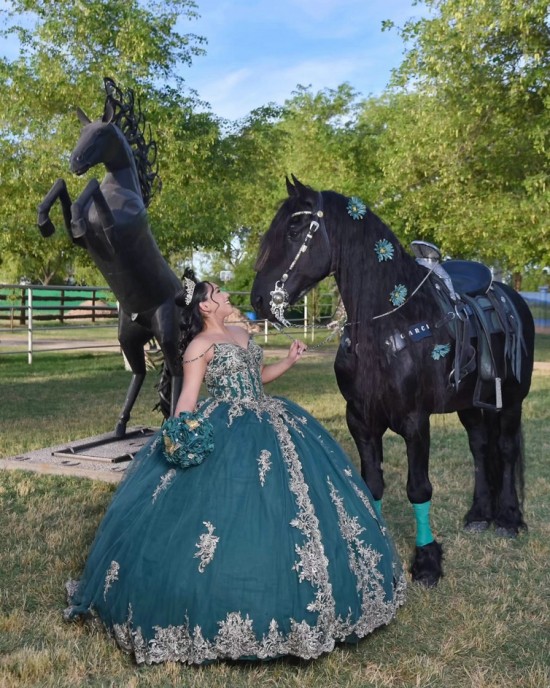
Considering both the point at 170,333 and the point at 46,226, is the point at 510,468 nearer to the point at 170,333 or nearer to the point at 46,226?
the point at 170,333

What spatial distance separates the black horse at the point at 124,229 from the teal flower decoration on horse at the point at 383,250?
6.44 ft

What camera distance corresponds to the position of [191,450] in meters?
3.00

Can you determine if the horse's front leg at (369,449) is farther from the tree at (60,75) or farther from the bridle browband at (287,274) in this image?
the tree at (60,75)

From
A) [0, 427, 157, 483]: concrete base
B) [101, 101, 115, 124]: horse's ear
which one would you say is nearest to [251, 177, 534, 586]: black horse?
[101, 101, 115, 124]: horse's ear

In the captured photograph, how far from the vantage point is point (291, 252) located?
3662mm

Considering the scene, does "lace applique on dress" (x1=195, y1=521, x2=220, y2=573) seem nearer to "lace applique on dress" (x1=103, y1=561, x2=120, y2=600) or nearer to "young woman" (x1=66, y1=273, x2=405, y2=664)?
"young woman" (x1=66, y1=273, x2=405, y2=664)

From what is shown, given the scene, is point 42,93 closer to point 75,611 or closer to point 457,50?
point 457,50

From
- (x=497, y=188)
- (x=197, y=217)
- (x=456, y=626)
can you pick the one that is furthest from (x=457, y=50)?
(x=456, y=626)

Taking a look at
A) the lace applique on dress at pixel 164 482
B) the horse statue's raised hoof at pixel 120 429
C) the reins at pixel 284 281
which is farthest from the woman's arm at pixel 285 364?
the horse statue's raised hoof at pixel 120 429

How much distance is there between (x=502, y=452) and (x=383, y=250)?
2.04 m

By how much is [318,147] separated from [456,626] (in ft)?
78.0

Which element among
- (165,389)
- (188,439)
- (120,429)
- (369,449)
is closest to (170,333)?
(165,389)

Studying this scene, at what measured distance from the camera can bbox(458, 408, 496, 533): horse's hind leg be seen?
509 cm

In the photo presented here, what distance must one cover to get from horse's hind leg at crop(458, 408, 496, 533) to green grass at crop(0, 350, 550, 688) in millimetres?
163
